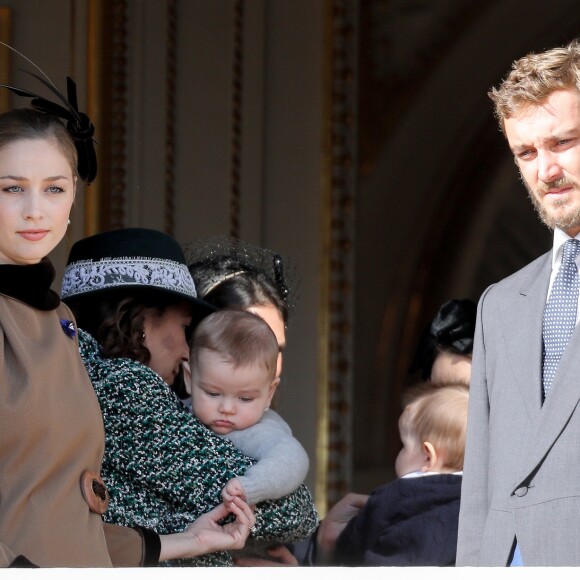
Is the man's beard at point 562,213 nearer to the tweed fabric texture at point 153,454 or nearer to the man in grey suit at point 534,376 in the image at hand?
the man in grey suit at point 534,376

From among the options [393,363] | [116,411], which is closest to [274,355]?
[116,411]

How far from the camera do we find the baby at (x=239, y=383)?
3.14 metres

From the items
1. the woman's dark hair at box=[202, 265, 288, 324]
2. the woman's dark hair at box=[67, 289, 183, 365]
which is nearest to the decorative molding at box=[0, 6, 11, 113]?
the woman's dark hair at box=[202, 265, 288, 324]

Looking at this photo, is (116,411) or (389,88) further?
(389,88)

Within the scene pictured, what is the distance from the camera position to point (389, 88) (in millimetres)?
4988

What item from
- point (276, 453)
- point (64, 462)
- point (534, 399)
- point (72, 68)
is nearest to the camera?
point (64, 462)

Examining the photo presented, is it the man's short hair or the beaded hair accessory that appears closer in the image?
the man's short hair

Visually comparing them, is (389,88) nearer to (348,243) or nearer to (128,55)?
(348,243)

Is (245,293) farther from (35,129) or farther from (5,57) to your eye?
(5,57)

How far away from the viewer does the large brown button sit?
2.56 m

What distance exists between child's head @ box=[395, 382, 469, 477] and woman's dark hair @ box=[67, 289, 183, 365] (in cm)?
86

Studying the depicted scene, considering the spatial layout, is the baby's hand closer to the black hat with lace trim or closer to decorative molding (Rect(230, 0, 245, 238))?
the black hat with lace trim

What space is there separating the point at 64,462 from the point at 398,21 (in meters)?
2.85

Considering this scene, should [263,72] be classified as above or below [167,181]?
above
